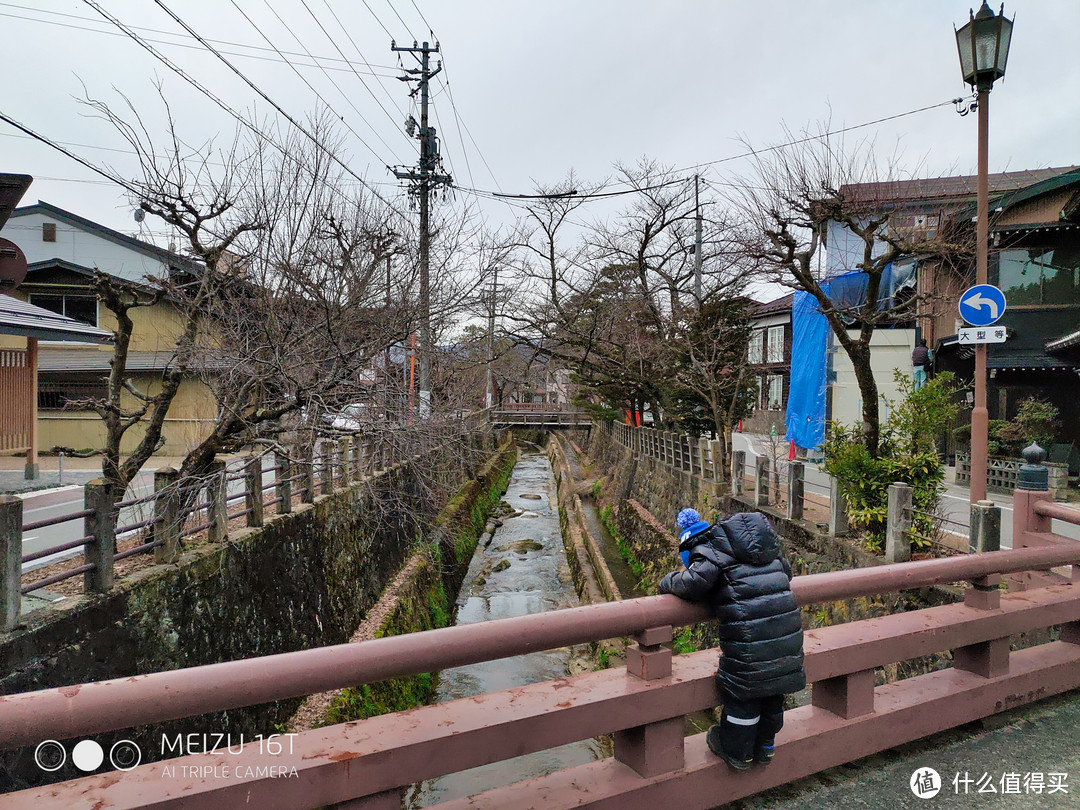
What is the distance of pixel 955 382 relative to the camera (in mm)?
18656

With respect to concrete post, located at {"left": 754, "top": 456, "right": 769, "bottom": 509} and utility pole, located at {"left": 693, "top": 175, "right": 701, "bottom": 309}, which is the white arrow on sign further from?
utility pole, located at {"left": 693, "top": 175, "right": 701, "bottom": 309}

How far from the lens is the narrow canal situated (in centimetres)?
764

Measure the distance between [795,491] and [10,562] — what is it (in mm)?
9073

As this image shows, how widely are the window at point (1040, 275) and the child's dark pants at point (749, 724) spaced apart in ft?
57.6

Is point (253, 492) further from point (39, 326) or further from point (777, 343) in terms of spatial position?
point (777, 343)

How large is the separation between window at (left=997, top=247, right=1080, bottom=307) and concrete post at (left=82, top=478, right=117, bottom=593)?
749 inches

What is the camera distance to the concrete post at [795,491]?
9398 mm

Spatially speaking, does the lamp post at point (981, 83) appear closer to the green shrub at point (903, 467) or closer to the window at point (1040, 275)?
the green shrub at point (903, 467)

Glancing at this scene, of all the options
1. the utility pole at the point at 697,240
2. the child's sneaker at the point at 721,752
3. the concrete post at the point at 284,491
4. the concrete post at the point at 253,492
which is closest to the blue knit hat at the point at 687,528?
the child's sneaker at the point at 721,752

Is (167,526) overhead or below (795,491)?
overhead

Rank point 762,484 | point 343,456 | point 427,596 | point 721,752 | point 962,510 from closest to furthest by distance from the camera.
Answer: point 721,752
point 962,510
point 762,484
point 427,596
point 343,456

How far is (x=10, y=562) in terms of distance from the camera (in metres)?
4.05

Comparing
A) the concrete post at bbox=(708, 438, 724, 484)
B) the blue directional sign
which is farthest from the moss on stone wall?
the blue directional sign

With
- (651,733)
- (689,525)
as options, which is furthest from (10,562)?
(689,525)
